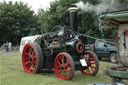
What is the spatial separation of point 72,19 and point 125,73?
3.02m

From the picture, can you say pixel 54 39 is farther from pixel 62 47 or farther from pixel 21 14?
pixel 21 14

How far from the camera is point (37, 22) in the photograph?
1225 inches

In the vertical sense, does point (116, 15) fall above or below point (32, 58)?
above

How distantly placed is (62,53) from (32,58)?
60.9 inches

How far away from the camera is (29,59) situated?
265 inches

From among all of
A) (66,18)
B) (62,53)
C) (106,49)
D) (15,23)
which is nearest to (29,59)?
(62,53)

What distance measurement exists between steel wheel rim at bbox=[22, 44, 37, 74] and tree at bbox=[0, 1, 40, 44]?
1924 centimetres

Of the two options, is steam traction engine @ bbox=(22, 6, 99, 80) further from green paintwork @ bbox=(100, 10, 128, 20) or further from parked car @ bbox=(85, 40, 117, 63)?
parked car @ bbox=(85, 40, 117, 63)

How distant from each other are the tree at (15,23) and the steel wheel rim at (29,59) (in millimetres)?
19241

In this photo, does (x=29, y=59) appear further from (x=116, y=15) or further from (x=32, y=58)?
(x=116, y=15)

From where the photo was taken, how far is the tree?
26.1 meters

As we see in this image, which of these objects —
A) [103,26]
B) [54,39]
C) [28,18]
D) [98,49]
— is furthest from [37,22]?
[103,26]

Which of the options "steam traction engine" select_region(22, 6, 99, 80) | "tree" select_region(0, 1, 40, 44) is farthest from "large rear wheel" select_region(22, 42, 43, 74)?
"tree" select_region(0, 1, 40, 44)

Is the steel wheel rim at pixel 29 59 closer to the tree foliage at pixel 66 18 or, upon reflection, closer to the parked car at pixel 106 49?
the parked car at pixel 106 49
